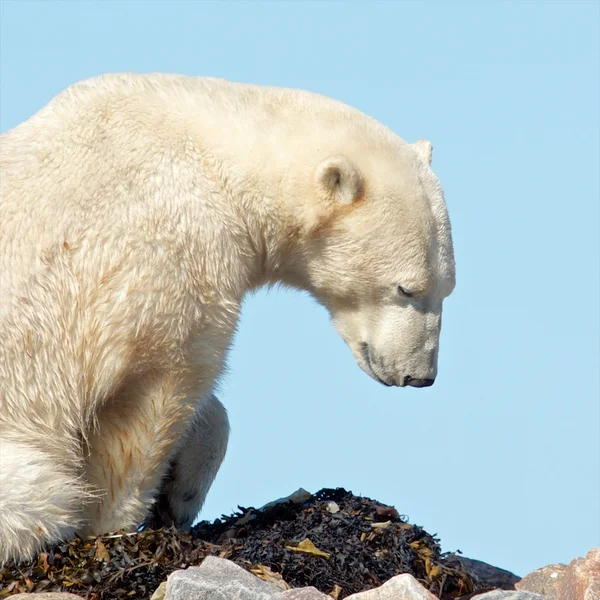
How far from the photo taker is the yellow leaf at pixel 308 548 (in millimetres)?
5672

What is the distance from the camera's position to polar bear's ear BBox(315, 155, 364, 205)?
5957mm

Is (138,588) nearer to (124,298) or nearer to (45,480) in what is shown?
(45,480)

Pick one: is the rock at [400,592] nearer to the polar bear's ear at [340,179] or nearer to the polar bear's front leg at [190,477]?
the polar bear's front leg at [190,477]

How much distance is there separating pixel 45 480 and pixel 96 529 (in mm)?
451

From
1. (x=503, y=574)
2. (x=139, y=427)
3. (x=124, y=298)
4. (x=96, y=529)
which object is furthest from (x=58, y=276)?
(x=503, y=574)

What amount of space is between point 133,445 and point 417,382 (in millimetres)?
1688

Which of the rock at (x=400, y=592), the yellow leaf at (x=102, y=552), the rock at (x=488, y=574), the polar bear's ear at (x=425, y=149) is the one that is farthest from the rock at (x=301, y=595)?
the polar bear's ear at (x=425, y=149)

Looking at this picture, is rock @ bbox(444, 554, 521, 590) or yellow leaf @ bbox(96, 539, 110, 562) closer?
yellow leaf @ bbox(96, 539, 110, 562)

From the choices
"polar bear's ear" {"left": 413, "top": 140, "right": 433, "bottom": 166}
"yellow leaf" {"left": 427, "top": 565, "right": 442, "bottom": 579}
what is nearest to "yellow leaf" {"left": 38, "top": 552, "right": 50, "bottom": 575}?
"yellow leaf" {"left": 427, "top": 565, "right": 442, "bottom": 579}

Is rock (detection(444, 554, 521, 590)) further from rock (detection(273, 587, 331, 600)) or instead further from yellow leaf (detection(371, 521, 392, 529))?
rock (detection(273, 587, 331, 600))

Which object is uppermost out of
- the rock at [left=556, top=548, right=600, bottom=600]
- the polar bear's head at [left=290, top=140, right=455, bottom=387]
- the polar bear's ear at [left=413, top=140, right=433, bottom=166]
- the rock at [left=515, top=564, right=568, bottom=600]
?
the polar bear's ear at [left=413, top=140, right=433, bottom=166]

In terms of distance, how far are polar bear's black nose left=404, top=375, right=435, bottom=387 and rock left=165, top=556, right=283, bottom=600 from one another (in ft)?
7.07

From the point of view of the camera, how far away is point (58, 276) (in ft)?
18.5

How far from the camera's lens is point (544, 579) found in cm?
616
